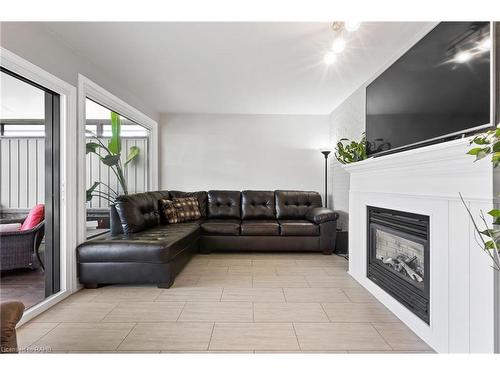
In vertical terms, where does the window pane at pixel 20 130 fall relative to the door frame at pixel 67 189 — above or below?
above

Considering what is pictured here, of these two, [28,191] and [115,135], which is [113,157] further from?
[28,191]

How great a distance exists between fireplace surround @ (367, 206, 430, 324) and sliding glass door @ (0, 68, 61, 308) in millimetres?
2933

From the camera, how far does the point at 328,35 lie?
2.21 metres

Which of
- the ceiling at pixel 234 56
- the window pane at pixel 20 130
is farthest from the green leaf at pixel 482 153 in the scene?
the window pane at pixel 20 130

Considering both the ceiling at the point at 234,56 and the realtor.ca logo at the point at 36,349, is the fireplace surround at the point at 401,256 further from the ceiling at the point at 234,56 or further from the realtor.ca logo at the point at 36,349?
the realtor.ca logo at the point at 36,349

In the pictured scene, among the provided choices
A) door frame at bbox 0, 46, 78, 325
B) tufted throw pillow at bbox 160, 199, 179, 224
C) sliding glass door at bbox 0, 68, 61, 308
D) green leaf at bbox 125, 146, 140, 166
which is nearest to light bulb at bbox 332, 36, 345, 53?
door frame at bbox 0, 46, 78, 325

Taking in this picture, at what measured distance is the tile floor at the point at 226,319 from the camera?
1.59 metres

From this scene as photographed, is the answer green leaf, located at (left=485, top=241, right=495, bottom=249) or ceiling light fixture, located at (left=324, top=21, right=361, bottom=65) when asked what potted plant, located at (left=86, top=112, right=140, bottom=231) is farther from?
green leaf, located at (left=485, top=241, right=495, bottom=249)

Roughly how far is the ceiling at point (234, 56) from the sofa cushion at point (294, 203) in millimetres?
1579

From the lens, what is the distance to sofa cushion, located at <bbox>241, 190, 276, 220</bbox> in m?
4.39

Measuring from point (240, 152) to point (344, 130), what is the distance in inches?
74.3

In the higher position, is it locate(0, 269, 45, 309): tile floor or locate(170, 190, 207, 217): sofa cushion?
locate(170, 190, 207, 217): sofa cushion
